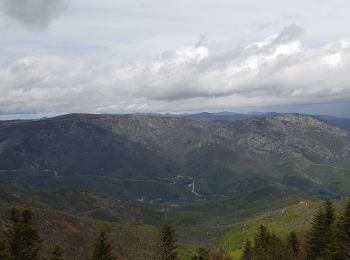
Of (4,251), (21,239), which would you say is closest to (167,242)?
(21,239)

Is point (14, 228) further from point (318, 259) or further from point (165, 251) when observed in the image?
point (318, 259)

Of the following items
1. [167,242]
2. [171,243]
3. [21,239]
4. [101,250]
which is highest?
[21,239]

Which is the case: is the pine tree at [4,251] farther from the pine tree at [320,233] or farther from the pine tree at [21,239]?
the pine tree at [320,233]

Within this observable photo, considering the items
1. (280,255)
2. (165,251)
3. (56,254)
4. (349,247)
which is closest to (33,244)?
(56,254)

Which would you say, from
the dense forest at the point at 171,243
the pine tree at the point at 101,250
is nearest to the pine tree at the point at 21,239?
the dense forest at the point at 171,243

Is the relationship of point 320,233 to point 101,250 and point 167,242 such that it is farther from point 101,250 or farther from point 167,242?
point 101,250

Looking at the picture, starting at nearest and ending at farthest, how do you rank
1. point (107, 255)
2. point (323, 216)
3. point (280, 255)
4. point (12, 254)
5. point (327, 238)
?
point (12, 254)
point (107, 255)
point (327, 238)
point (323, 216)
point (280, 255)

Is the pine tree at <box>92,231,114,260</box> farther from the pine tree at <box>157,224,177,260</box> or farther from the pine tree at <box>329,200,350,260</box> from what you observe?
the pine tree at <box>329,200,350,260</box>

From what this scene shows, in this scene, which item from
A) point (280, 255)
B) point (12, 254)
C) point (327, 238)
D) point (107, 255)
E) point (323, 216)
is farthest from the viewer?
point (280, 255)
